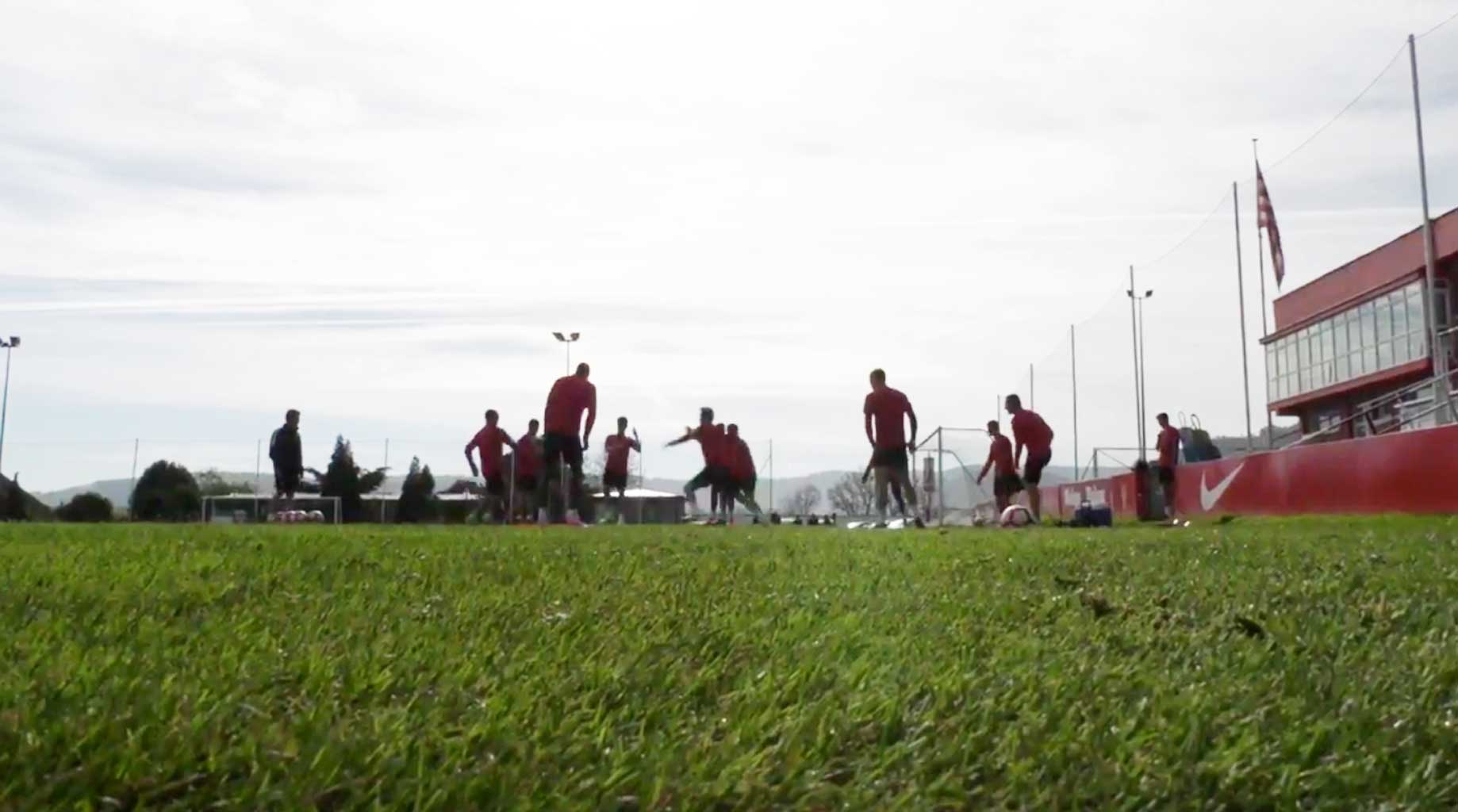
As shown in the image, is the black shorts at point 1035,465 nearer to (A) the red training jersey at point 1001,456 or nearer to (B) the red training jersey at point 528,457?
(A) the red training jersey at point 1001,456

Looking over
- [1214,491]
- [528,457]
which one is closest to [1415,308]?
[1214,491]

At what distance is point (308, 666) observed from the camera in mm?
3441

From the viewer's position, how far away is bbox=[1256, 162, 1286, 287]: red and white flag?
3756 centimetres

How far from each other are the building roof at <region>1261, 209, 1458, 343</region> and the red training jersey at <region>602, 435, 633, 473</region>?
65.9ft

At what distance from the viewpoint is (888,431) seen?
727 inches

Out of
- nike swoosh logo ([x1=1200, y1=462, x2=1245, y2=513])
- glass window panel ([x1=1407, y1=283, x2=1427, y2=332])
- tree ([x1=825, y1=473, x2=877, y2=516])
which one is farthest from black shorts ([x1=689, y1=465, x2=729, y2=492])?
tree ([x1=825, y1=473, x2=877, y2=516])

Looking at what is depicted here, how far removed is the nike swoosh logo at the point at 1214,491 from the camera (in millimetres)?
26375

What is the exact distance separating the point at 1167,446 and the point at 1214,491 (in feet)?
7.52

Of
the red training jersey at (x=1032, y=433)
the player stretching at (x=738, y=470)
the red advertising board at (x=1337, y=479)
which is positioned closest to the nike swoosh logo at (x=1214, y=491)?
the red advertising board at (x=1337, y=479)

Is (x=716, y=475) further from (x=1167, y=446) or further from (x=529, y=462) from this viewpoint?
(x=1167, y=446)

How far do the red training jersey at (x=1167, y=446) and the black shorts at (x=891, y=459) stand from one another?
863 centimetres

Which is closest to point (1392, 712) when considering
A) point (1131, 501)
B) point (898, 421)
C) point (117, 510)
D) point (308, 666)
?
point (308, 666)

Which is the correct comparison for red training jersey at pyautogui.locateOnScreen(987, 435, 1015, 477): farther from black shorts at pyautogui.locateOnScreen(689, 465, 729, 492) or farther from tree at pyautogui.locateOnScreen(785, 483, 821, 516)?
tree at pyautogui.locateOnScreen(785, 483, 821, 516)

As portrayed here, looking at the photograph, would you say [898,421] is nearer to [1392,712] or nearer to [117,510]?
[1392,712]
